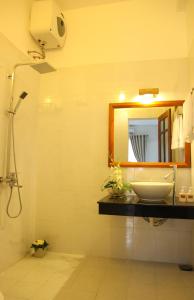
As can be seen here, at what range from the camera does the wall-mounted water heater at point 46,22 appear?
2.54 meters

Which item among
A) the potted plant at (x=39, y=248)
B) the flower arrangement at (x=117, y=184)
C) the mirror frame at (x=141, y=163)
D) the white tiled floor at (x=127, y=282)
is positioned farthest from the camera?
the potted plant at (x=39, y=248)

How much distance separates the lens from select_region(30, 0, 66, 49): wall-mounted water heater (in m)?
2.54

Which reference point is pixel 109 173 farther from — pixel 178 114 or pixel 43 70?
pixel 43 70

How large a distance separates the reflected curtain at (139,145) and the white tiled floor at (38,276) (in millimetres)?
1272

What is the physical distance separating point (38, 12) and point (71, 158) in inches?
66.5

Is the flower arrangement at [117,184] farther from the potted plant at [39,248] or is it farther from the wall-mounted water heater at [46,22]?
the wall-mounted water heater at [46,22]

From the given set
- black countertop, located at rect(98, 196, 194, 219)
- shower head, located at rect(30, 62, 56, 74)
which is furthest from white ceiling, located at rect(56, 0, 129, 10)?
black countertop, located at rect(98, 196, 194, 219)

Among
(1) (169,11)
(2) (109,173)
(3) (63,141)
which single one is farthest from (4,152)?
(1) (169,11)

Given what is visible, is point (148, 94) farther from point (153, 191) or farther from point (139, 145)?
point (153, 191)

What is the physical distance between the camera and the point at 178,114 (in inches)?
95.2

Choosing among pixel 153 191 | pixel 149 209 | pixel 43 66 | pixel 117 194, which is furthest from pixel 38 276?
pixel 43 66

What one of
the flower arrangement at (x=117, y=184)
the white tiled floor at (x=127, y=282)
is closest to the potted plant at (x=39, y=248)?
the white tiled floor at (x=127, y=282)

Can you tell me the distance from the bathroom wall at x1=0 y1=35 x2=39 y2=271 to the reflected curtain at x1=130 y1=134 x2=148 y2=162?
118 centimetres

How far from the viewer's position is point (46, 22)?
2.53 m
